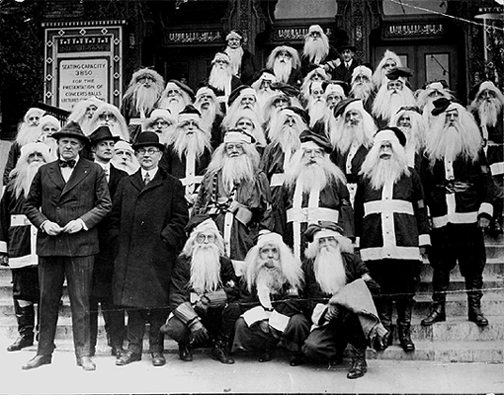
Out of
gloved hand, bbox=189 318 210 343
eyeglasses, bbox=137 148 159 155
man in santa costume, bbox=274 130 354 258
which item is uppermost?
eyeglasses, bbox=137 148 159 155

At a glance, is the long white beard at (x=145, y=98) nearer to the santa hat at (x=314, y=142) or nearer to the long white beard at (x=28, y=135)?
the long white beard at (x=28, y=135)

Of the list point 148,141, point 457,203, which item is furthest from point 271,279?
point 457,203

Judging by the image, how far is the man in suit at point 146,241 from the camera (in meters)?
5.08

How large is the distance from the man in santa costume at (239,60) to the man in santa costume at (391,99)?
2.14m

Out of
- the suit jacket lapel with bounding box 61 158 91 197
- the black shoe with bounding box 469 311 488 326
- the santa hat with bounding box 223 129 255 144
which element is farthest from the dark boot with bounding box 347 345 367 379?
the suit jacket lapel with bounding box 61 158 91 197

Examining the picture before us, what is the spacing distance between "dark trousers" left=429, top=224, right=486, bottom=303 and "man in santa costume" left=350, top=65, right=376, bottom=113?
7.32ft

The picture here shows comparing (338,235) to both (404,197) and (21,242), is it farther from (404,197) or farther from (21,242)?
(21,242)

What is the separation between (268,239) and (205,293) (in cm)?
63

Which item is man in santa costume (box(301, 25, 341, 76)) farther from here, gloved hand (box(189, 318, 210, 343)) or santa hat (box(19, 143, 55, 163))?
gloved hand (box(189, 318, 210, 343))

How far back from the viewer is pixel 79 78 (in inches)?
397

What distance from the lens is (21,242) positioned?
5562 mm

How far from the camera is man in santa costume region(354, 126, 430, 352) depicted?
5129 millimetres

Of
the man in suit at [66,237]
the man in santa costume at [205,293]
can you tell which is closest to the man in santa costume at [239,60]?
the man in santa costume at [205,293]

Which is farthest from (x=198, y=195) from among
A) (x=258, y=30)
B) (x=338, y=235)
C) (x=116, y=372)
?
(x=258, y=30)
